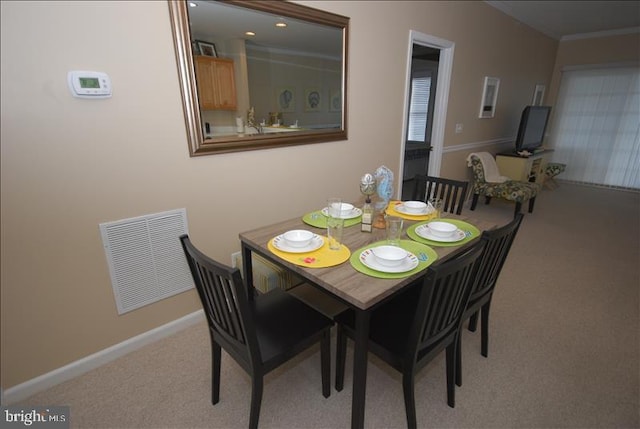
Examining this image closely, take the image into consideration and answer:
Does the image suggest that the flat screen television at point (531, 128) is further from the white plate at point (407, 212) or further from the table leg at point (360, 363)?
the table leg at point (360, 363)

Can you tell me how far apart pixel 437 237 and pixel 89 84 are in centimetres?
180

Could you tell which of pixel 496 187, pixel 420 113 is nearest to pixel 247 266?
pixel 496 187

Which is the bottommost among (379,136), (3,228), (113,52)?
(3,228)

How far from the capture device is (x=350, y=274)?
1.24 m

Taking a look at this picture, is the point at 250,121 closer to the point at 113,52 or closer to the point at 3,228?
the point at 113,52

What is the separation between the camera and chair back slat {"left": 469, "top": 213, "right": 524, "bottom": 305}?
4.11 feet

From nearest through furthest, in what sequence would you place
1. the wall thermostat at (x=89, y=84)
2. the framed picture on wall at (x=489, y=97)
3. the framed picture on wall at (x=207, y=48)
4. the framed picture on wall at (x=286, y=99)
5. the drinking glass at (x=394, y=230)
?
the wall thermostat at (x=89, y=84), the drinking glass at (x=394, y=230), the framed picture on wall at (x=207, y=48), the framed picture on wall at (x=286, y=99), the framed picture on wall at (x=489, y=97)

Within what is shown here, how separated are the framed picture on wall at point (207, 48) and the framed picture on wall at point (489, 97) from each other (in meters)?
3.72

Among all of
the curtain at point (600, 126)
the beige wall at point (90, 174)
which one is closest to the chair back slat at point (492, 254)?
the beige wall at point (90, 174)

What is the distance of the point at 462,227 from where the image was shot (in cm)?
173

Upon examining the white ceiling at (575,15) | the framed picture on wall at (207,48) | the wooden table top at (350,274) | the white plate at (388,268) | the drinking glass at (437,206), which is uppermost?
the white ceiling at (575,15)

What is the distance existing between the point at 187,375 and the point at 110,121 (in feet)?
4.47

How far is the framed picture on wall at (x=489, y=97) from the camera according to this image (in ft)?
13.6

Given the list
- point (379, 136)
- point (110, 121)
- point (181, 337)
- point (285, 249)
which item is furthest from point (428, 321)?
point (379, 136)
